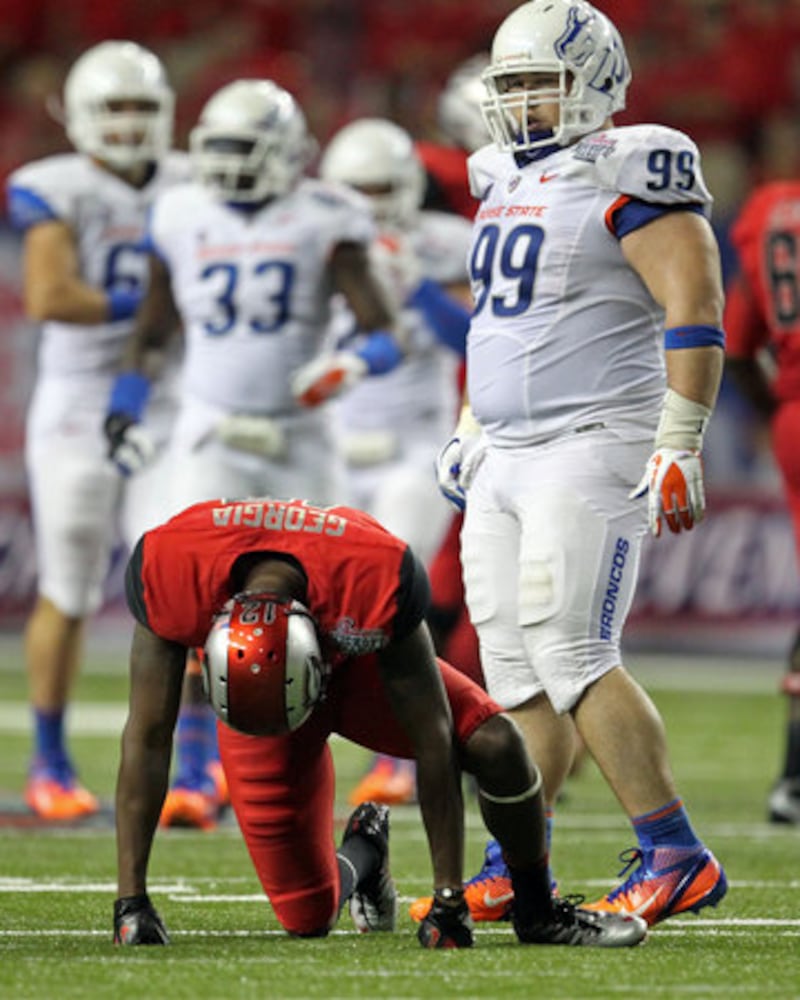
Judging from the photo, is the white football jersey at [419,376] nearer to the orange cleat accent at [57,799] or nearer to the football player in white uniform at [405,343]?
the football player in white uniform at [405,343]

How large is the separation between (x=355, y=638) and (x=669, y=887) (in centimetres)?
77

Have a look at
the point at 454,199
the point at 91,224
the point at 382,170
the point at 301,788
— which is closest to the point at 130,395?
the point at 91,224

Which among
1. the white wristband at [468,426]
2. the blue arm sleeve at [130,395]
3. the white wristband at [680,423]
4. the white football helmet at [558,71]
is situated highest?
the white football helmet at [558,71]

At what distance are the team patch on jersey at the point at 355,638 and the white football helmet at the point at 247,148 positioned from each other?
2851 mm

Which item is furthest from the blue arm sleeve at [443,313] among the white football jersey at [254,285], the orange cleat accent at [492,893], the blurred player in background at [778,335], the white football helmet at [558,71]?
the orange cleat accent at [492,893]

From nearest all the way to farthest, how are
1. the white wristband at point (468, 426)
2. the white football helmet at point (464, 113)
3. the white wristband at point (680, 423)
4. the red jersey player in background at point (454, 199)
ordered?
the white wristband at point (680, 423) < the white wristband at point (468, 426) < the red jersey player in background at point (454, 199) < the white football helmet at point (464, 113)

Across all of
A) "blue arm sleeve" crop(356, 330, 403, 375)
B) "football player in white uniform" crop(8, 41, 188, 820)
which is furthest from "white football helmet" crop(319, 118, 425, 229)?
"blue arm sleeve" crop(356, 330, 403, 375)

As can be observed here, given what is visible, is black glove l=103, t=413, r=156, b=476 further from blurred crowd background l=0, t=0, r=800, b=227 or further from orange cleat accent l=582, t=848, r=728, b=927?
blurred crowd background l=0, t=0, r=800, b=227

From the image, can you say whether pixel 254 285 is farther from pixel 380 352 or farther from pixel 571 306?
pixel 571 306

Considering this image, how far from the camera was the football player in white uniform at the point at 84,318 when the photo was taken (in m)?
6.83

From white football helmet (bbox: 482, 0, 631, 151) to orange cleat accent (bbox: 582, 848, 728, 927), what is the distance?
Result: 129 cm

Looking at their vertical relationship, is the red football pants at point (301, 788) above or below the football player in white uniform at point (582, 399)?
below

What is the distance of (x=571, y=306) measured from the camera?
4.45 metres

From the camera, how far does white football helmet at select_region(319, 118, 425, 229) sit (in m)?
7.62
